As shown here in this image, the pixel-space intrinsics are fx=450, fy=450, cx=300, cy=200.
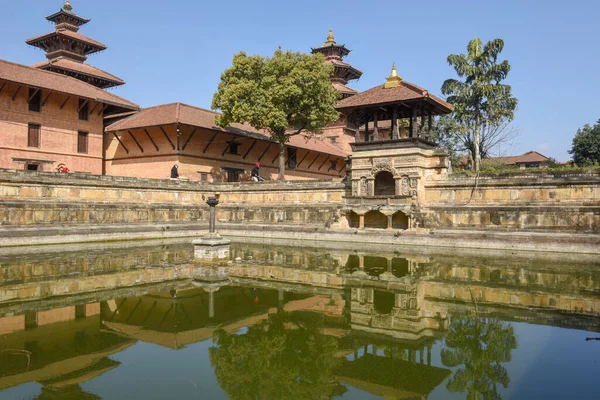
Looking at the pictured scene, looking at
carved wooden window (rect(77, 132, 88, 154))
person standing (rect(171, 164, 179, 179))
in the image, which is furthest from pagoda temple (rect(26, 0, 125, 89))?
person standing (rect(171, 164, 179, 179))

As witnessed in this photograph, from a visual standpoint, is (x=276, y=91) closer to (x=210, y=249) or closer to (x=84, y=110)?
(x=84, y=110)

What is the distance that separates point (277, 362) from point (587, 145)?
52.6 metres

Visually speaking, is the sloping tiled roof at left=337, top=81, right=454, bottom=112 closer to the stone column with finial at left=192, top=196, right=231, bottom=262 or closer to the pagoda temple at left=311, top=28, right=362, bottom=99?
the stone column with finial at left=192, top=196, right=231, bottom=262

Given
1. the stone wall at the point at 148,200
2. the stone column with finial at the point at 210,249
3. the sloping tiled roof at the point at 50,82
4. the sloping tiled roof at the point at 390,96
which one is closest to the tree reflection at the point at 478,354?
the stone column with finial at the point at 210,249

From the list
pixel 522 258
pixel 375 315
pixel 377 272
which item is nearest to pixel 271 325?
pixel 375 315

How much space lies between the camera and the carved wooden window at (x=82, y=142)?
3316cm

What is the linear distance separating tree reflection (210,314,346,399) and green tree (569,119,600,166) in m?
48.8

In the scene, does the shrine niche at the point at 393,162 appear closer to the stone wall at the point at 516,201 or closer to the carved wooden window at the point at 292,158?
the stone wall at the point at 516,201

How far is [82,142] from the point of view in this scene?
3356 centimetres

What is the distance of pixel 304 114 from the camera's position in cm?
3175

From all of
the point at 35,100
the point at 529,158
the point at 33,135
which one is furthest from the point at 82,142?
the point at 529,158

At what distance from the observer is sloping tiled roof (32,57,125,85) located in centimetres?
3822

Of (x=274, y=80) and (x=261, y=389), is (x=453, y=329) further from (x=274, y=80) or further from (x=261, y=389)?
(x=274, y=80)

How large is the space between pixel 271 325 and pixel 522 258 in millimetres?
13106
